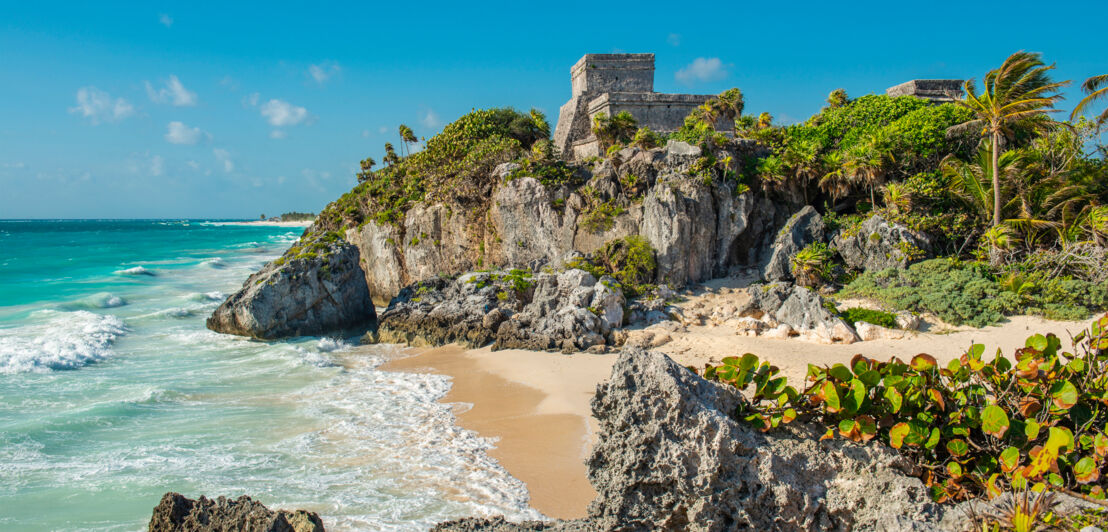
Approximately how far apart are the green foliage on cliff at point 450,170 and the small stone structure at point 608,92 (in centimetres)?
215

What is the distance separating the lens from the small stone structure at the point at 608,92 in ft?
82.2

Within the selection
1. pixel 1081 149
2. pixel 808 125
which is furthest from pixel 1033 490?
pixel 808 125

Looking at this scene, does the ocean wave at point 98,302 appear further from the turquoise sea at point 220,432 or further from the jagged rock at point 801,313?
the jagged rock at point 801,313

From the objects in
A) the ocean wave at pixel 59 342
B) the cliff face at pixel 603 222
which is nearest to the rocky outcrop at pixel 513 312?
the cliff face at pixel 603 222

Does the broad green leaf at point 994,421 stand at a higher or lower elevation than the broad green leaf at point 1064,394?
lower

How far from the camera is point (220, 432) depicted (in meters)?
8.95

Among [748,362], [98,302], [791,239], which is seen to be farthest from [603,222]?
[98,302]

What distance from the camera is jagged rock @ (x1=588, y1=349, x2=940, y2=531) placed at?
12.9ft

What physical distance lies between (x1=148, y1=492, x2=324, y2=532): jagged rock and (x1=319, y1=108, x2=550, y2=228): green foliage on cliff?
59.8 feet

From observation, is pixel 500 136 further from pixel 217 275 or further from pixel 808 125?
pixel 217 275

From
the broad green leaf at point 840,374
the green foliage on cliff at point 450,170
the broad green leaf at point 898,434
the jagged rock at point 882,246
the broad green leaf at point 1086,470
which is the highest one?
the green foliage on cliff at point 450,170

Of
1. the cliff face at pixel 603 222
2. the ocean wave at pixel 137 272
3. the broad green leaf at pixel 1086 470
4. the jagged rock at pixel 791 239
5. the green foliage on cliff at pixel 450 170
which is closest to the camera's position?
the broad green leaf at pixel 1086 470

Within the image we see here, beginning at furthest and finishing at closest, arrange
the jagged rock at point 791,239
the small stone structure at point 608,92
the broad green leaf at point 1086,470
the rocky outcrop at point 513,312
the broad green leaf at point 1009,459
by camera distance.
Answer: the small stone structure at point 608,92 → the jagged rock at point 791,239 → the rocky outcrop at point 513,312 → the broad green leaf at point 1009,459 → the broad green leaf at point 1086,470

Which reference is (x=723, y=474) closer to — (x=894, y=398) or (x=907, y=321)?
(x=894, y=398)
